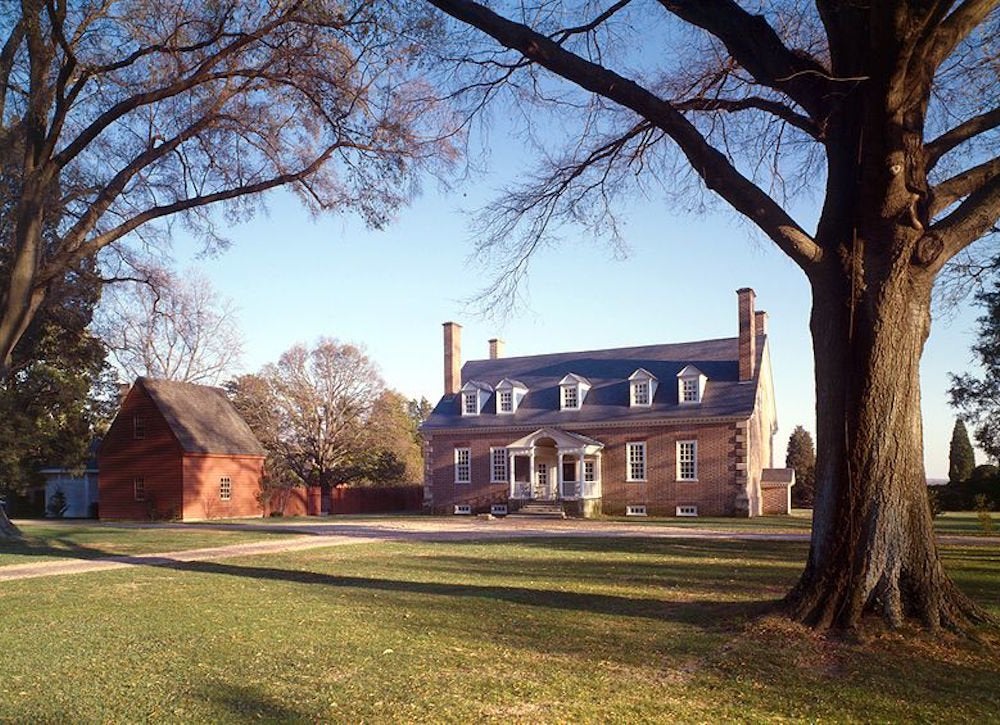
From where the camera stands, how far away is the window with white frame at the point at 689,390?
36688 mm

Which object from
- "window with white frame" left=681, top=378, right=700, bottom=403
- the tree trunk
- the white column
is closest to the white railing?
the white column

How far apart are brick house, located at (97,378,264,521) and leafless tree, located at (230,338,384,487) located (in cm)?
948

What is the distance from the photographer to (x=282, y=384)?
164 feet

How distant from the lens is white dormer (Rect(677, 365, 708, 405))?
36.7 metres

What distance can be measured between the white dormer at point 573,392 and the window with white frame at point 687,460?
5416mm

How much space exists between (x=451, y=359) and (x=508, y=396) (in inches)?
159

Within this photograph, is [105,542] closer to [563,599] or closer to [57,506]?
[563,599]

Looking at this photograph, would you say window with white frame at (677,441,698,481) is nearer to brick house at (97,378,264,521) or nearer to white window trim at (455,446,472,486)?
white window trim at (455,446,472,486)

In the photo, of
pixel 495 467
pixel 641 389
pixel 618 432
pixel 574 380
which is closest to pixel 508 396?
pixel 574 380

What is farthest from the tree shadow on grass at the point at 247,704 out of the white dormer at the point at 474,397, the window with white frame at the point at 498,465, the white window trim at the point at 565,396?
the white dormer at the point at 474,397

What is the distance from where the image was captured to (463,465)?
40938 mm

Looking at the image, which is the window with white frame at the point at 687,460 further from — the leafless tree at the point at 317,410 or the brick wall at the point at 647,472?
the leafless tree at the point at 317,410

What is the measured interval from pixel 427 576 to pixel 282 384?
3777 centimetres

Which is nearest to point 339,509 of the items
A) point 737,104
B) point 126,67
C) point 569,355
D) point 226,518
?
point 226,518
